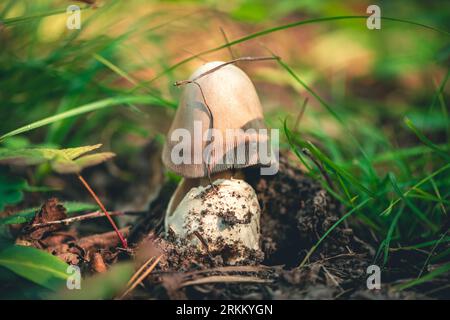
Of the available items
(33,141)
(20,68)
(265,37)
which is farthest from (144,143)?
(265,37)

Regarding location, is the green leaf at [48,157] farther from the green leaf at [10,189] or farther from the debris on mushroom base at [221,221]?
the debris on mushroom base at [221,221]

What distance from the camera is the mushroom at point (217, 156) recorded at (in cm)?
150

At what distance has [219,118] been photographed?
1.52 metres

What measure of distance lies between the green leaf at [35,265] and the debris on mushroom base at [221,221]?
15.7 inches

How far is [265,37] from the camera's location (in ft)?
13.4

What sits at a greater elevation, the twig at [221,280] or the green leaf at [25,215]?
the green leaf at [25,215]

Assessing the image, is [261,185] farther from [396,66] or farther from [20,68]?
[396,66]

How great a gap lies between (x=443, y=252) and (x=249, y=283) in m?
0.65

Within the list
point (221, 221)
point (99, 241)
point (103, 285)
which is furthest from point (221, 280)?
point (99, 241)

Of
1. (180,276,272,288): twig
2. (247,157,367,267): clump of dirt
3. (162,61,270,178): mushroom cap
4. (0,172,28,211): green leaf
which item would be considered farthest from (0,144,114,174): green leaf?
(247,157,367,267): clump of dirt

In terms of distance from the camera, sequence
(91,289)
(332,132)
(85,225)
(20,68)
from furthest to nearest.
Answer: (332,132) → (20,68) → (85,225) → (91,289)

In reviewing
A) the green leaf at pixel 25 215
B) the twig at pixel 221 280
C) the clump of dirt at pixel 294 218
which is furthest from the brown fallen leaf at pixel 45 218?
the clump of dirt at pixel 294 218

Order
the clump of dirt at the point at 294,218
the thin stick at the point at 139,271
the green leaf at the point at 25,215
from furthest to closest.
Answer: the clump of dirt at the point at 294,218 → the green leaf at the point at 25,215 → the thin stick at the point at 139,271

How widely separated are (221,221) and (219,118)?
14.5 inches
